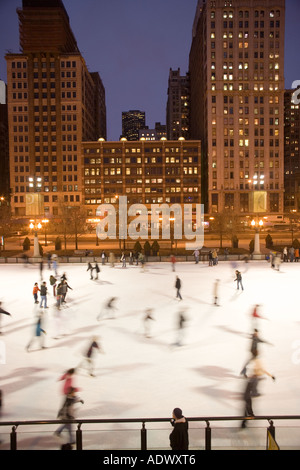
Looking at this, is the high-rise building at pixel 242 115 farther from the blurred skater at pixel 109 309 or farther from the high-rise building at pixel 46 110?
the blurred skater at pixel 109 309

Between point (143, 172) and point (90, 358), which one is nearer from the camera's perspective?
point (90, 358)

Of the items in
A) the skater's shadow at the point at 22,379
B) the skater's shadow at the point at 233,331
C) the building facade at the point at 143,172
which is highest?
the building facade at the point at 143,172

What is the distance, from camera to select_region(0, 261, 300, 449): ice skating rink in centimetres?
603

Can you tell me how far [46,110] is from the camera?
84250 mm

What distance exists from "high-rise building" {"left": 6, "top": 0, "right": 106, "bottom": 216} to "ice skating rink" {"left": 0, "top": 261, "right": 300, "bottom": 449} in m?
71.1

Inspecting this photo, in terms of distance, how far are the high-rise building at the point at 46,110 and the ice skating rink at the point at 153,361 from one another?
71121mm

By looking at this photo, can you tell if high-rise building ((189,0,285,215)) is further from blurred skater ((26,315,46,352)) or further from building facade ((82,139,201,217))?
blurred skater ((26,315,46,352))

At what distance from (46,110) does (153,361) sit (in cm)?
8730

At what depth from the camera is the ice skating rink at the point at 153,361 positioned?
6027 mm

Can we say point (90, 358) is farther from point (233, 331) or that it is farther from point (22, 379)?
point (233, 331)

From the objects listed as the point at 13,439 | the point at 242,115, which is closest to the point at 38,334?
the point at 13,439

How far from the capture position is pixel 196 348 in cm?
1040

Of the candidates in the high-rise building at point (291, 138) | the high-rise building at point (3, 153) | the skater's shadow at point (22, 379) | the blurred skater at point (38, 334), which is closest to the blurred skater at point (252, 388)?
the skater's shadow at point (22, 379)

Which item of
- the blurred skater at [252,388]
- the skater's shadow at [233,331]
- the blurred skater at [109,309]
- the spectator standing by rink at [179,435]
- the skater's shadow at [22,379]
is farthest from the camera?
the blurred skater at [109,309]
